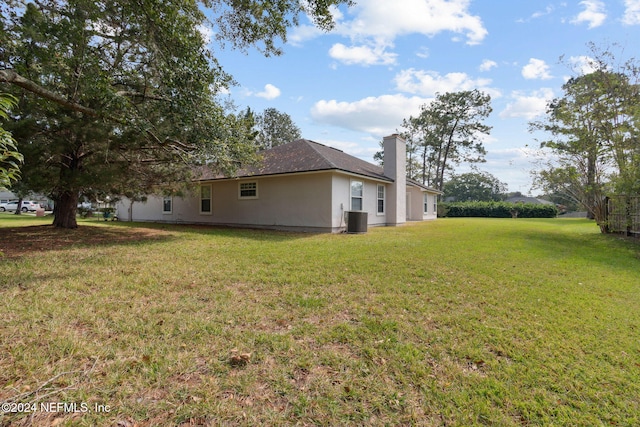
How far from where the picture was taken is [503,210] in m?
34.8

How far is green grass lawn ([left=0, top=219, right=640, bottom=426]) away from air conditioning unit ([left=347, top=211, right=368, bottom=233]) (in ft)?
21.5

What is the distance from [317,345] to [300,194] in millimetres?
10751

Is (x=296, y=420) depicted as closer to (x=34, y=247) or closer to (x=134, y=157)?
(x=34, y=247)

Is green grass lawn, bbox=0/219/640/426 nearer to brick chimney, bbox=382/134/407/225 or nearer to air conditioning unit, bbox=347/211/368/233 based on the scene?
air conditioning unit, bbox=347/211/368/233

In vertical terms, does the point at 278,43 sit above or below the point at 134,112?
above

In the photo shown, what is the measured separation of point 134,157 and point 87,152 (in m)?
1.33

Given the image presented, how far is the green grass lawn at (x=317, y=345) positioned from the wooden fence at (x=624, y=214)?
23.6 ft

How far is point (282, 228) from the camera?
14148 mm

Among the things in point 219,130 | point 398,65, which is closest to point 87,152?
point 219,130

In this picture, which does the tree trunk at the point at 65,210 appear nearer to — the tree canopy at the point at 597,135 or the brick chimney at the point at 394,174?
the brick chimney at the point at 394,174

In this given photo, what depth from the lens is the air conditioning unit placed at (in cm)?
1256

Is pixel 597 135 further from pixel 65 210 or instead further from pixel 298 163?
pixel 65 210

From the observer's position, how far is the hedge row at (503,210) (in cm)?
3431

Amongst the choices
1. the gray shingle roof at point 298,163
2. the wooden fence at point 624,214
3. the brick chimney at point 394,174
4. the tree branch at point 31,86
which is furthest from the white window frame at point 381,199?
the tree branch at point 31,86
